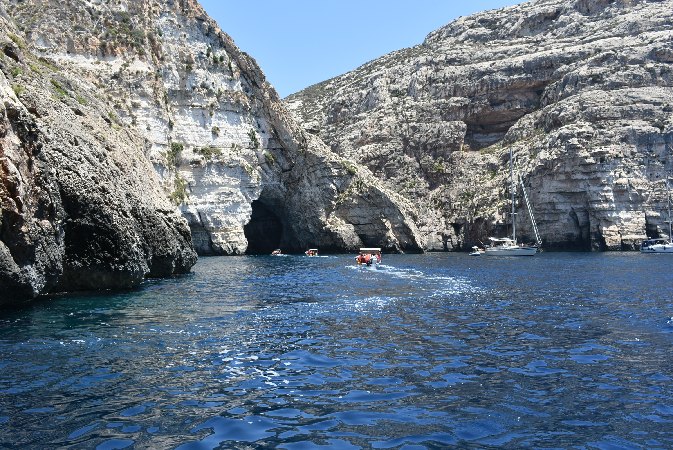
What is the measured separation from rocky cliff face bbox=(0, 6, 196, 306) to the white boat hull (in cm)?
4629

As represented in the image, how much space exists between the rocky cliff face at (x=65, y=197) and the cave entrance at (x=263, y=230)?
167 feet

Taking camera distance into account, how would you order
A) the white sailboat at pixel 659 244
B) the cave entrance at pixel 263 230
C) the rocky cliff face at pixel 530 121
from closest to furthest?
the white sailboat at pixel 659 244
the rocky cliff face at pixel 530 121
the cave entrance at pixel 263 230

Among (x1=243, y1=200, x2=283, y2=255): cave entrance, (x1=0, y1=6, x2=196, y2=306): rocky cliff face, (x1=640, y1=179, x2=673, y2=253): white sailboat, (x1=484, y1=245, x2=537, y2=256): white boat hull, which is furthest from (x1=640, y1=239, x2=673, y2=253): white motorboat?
(x1=0, y1=6, x2=196, y2=306): rocky cliff face

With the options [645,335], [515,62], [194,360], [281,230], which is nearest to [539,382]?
[645,335]

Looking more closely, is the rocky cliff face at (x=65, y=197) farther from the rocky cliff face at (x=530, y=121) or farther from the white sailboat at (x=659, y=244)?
the rocky cliff face at (x=530, y=121)

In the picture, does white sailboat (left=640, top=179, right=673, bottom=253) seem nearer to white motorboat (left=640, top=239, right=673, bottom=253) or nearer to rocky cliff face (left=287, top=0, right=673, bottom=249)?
white motorboat (left=640, top=239, right=673, bottom=253)

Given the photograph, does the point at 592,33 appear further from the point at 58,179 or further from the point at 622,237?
the point at 58,179

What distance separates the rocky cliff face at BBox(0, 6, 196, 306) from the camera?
17047mm

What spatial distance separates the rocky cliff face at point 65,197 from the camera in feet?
55.9

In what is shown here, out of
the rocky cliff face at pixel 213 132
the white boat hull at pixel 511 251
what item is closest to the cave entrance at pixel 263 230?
the rocky cliff face at pixel 213 132

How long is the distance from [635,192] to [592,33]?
41.0m

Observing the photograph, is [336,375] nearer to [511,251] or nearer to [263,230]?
[511,251]

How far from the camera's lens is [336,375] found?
10758 mm

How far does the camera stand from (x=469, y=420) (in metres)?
8.15
